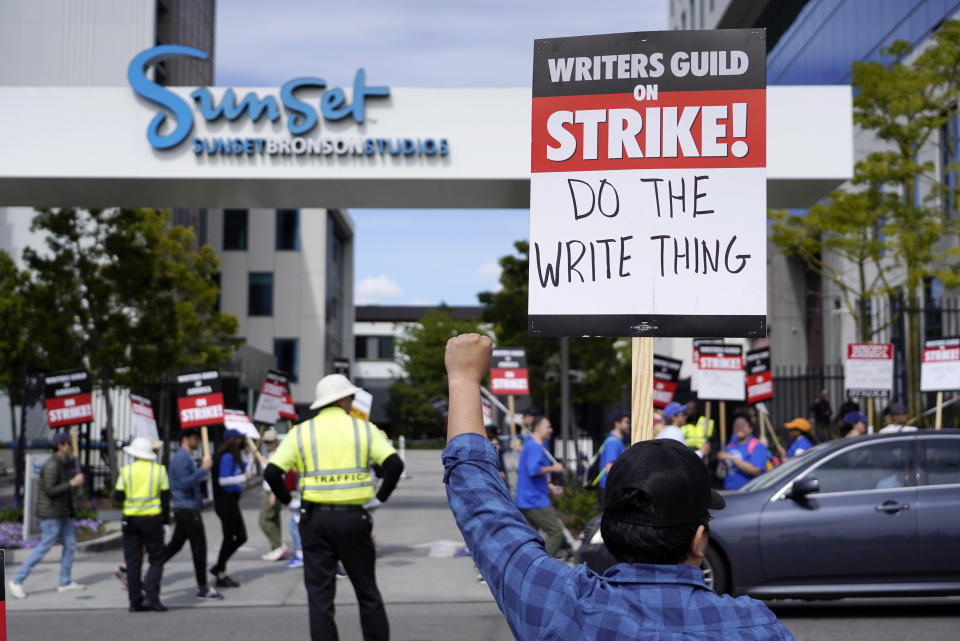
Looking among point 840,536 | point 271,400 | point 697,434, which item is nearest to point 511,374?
point 271,400

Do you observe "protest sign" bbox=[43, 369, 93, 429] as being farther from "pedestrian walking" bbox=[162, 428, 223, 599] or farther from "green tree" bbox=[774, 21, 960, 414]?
"green tree" bbox=[774, 21, 960, 414]

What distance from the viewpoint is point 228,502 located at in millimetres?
13148

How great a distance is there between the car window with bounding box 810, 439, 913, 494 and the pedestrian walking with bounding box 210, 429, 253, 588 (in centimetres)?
608

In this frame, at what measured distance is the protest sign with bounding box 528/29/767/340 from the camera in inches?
143

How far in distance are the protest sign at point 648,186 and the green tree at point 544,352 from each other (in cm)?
3546

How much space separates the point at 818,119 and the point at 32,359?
52.4 feet

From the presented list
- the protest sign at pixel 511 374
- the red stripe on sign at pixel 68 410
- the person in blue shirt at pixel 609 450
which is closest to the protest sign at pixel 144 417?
the red stripe on sign at pixel 68 410

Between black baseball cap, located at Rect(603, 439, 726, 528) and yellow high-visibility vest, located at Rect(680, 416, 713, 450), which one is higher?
black baseball cap, located at Rect(603, 439, 726, 528)

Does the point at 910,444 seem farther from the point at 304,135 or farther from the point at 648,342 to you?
the point at 304,135

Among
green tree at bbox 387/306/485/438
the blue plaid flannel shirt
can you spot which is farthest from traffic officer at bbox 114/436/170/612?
Result: green tree at bbox 387/306/485/438

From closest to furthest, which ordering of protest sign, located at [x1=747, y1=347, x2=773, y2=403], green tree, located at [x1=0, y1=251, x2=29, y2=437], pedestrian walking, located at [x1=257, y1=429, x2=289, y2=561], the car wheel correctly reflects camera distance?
the car wheel → pedestrian walking, located at [x1=257, y1=429, x2=289, y2=561] → protest sign, located at [x1=747, y1=347, x2=773, y2=403] → green tree, located at [x1=0, y1=251, x2=29, y2=437]

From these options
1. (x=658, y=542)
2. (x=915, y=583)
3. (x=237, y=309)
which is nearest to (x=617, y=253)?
(x=658, y=542)

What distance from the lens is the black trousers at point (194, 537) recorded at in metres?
11.9

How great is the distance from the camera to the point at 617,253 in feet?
12.0
